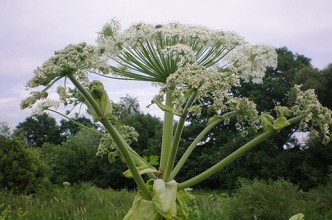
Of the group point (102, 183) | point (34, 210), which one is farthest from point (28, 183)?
point (102, 183)

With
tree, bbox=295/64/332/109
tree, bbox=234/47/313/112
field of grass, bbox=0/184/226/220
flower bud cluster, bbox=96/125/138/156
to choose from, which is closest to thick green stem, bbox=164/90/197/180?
flower bud cluster, bbox=96/125/138/156

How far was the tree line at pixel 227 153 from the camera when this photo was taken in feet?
48.0

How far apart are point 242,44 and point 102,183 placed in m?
37.4

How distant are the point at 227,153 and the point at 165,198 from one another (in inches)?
1198

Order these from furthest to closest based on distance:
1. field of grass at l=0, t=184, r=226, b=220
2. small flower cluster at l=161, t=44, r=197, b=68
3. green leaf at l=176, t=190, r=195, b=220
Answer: field of grass at l=0, t=184, r=226, b=220
small flower cluster at l=161, t=44, r=197, b=68
green leaf at l=176, t=190, r=195, b=220

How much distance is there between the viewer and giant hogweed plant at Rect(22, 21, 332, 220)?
2082 millimetres

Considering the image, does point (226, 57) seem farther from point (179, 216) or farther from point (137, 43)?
point (179, 216)

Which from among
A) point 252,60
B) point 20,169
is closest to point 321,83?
point 20,169

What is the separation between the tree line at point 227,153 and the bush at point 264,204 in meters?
7.61

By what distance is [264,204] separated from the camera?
884 cm

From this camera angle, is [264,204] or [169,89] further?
[264,204]

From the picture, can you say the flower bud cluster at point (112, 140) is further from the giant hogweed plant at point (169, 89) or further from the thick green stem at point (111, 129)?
the thick green stem at point (111, 129)

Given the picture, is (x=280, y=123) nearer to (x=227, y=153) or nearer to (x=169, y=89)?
(x=169, y=89)

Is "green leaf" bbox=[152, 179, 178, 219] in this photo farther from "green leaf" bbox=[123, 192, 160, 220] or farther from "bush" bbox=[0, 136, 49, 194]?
"bush" bbox=[0, 136, 49, 194]
